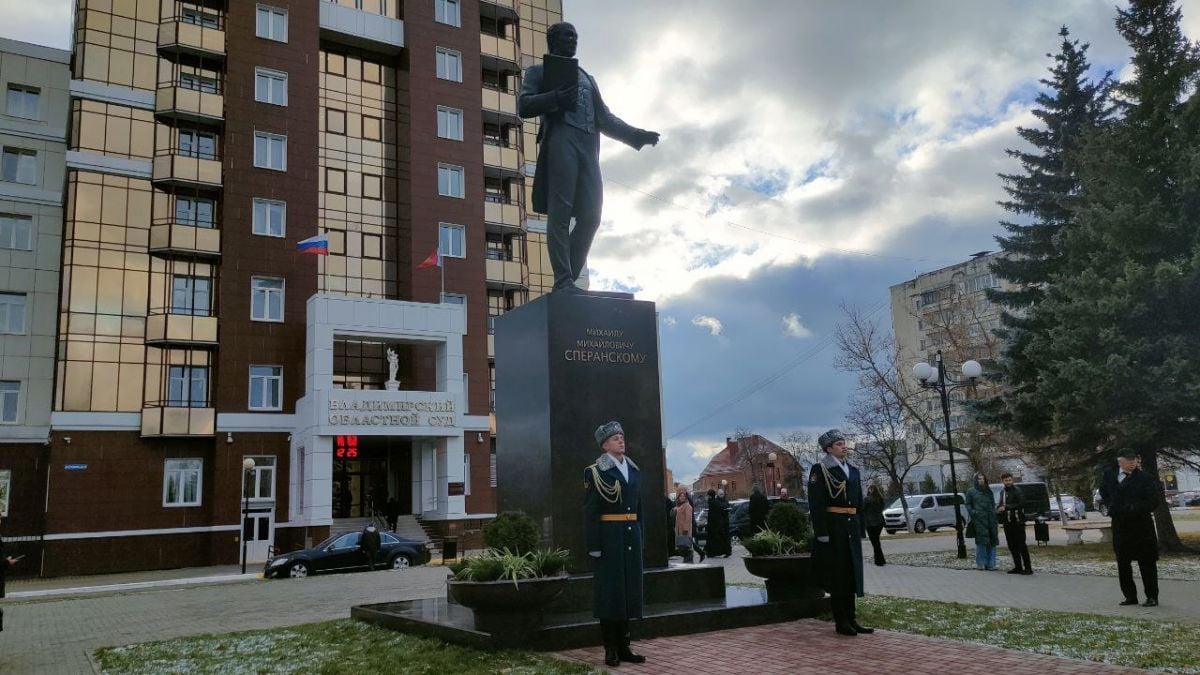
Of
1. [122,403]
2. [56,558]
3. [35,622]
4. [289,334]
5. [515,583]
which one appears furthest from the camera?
[289,334]

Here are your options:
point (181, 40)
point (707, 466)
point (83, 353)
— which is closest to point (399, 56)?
point (181, 40)

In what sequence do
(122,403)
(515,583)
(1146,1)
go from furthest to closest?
(122,403)
(1146,1)
(515,583)

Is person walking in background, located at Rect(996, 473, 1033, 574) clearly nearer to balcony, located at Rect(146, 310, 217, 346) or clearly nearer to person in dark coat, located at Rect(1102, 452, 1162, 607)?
person in dark coat, located at Rect(1102, 452, 1162, 607)

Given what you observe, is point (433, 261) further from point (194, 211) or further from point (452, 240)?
point (194, 211)

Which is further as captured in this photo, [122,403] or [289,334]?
[289,334]

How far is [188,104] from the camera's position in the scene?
35.2m

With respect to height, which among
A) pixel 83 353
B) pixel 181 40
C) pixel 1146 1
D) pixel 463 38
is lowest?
pixel 83 353

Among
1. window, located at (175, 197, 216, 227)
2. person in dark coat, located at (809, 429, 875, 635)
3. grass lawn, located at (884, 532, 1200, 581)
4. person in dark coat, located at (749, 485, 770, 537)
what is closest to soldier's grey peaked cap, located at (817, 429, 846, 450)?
person in dark coat, located at (809, 429, 875, 635)

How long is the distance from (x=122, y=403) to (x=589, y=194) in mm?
28564

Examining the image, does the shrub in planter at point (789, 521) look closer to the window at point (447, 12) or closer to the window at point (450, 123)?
the window at point (450, 123)

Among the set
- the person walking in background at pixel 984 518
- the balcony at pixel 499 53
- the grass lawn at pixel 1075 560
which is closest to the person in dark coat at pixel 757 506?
the grass lawn at pixel 1075 560

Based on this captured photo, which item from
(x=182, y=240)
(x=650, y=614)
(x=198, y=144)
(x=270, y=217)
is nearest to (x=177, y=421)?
(x=182, y=240)

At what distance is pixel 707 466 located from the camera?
113 meters

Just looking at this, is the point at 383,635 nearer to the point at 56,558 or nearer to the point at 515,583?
the point at 515,583
